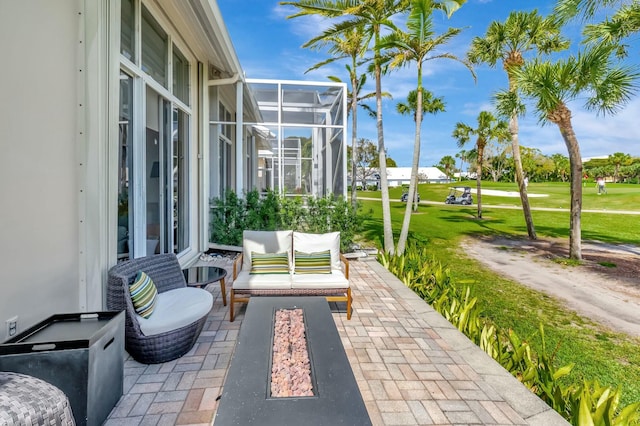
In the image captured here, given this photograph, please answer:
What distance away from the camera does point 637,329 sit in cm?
473

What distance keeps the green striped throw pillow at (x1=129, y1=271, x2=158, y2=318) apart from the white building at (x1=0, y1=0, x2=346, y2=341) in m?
0.36

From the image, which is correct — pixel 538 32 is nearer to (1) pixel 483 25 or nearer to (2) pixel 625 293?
(1) pixel 483 25

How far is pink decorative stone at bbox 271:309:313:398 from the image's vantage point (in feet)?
5.90

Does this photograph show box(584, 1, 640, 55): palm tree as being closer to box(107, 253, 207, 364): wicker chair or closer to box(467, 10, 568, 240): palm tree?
box(467, 10, 568, 240): palm tree

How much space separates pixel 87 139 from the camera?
110 inches

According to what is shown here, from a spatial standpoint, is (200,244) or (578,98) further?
(578,98)

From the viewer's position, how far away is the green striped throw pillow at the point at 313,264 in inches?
165

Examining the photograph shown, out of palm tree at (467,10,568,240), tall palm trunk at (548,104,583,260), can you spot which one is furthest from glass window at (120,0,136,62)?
palm tree at (467,10,568,240)

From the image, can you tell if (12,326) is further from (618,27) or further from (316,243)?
(618,27)

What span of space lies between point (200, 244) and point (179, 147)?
2.13 meters

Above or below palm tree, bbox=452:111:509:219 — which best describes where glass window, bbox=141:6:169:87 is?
below

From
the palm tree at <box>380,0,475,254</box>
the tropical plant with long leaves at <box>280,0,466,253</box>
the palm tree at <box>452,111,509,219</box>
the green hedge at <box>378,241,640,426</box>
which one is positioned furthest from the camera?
the palm tree at <box>452,111,509,219</box>

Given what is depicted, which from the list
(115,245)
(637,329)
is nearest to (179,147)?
(115,245)

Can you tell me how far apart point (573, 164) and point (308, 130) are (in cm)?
711
